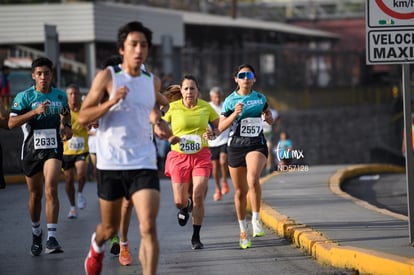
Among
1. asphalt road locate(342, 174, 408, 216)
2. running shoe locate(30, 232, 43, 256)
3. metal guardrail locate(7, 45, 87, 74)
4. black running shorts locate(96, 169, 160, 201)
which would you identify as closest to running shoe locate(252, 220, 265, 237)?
running shoe locate(30, 232, 43, 256)

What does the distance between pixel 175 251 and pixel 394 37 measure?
138 inches

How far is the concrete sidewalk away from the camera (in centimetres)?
996

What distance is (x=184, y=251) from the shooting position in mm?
12148

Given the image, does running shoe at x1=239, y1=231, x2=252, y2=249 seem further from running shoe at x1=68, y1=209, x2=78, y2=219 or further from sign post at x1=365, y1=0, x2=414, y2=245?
running shoe at x1=68, y1=209, x2=78, y2=219

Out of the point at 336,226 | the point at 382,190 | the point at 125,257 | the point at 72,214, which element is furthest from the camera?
the point at 382,190

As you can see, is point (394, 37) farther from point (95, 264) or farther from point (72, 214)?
point (72, 214)

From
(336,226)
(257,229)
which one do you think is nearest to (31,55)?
(257,229)

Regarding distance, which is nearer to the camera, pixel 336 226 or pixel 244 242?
pixel 244 242

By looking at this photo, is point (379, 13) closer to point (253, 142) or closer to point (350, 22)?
point (253, 142)

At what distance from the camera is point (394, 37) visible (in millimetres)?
10750

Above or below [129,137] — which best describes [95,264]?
below

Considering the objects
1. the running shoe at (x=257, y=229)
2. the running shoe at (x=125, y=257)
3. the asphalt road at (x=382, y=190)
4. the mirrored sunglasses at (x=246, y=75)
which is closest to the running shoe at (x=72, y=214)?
the running shoe at (x=257, y=229)

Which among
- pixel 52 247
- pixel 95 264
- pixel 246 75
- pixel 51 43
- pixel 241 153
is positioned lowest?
pixel 52 247

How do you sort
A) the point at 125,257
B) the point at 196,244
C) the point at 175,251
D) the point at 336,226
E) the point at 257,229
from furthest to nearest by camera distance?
the point at 257,229 < the point at 336,226 < the point at 196,244 < the point at 175,251 < the point at 125,257
